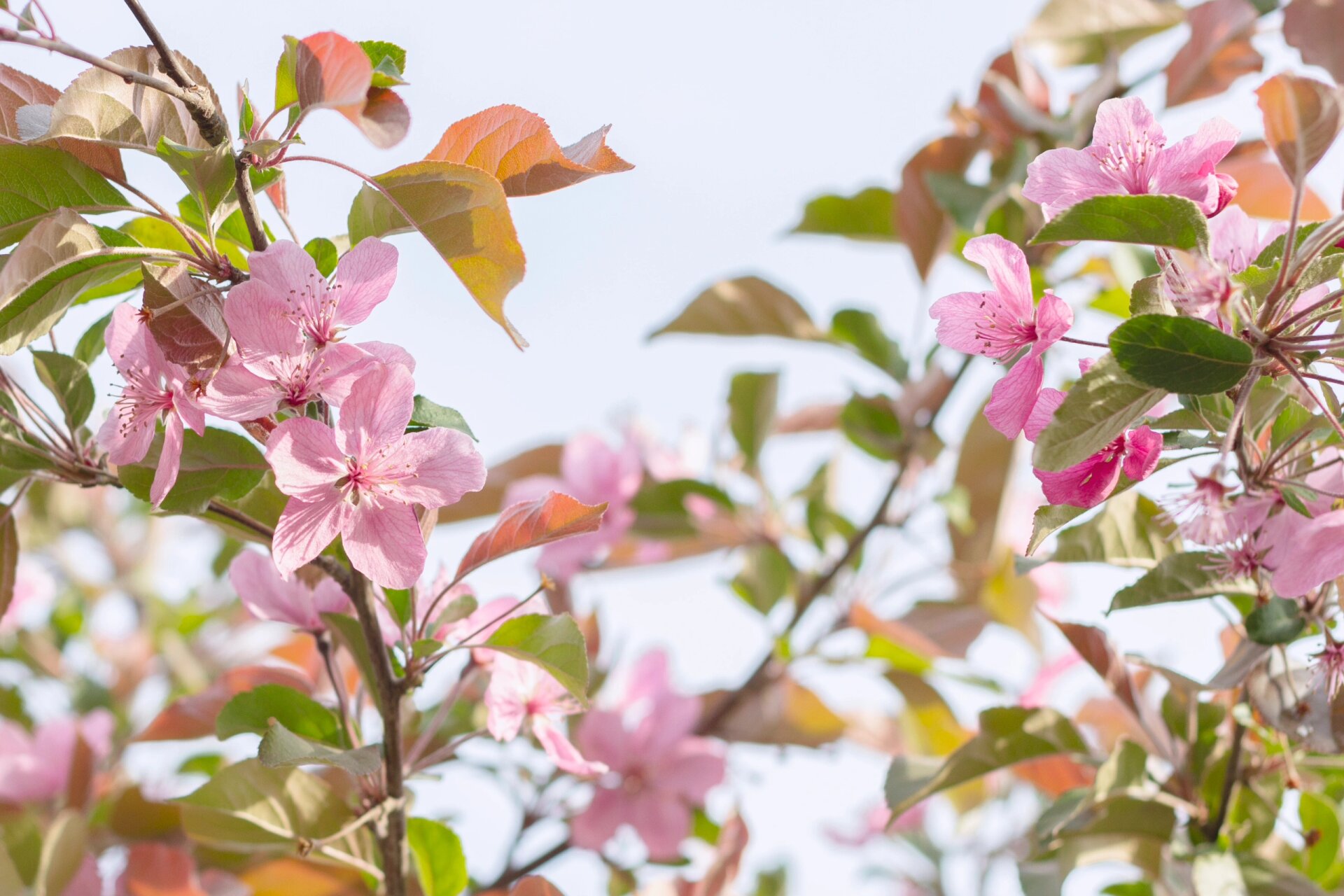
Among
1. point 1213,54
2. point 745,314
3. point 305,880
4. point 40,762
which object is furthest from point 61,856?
point 1213,54

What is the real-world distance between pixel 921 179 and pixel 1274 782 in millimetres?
858

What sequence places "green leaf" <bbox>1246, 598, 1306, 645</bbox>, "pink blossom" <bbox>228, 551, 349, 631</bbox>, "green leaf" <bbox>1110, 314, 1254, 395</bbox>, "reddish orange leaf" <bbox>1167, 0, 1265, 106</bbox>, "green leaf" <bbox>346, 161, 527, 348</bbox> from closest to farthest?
"green leaf" <bbox>1110, 314, 1254, 395</bbox> → "green leaf" <bbox>346, 161, 527, 348</bbox> → "green leaf" <bbox>1246, 598, 1306, 645</bbox> → "pink blossom" <bbox>228, 551, 349, 631</bbox> → "reddish orange leaf" <bbox>1167, 0, 1265, 106</bbox>

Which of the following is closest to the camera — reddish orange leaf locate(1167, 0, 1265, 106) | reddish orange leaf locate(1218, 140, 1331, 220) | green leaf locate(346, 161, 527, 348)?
green leaf locate(346, 161, 527, 348)

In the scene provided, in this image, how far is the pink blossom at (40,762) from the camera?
4.91 feet

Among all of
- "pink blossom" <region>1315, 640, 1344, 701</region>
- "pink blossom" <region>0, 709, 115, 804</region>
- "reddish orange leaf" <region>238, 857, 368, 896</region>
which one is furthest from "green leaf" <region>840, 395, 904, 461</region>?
"pink blossom" <region>0, 709, 115, 804</region>

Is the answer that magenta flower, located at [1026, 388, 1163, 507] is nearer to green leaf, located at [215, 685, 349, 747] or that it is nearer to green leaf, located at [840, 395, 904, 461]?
green leaf, located at [215, 685, 349, 747]

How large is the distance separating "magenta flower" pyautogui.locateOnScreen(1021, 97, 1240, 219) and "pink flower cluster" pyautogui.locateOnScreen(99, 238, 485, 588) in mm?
435

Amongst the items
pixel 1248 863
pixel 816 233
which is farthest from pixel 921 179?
pixel 1248 863

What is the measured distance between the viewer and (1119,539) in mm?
943

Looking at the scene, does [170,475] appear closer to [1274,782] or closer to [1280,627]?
[1280,627]

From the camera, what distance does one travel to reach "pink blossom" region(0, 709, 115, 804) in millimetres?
1495

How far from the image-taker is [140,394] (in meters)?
0.74

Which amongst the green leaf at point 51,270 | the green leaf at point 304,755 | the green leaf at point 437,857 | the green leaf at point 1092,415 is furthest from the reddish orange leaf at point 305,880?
the green leaf at point 1092,415

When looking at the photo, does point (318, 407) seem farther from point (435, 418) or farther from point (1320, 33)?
point (1320, 33)
